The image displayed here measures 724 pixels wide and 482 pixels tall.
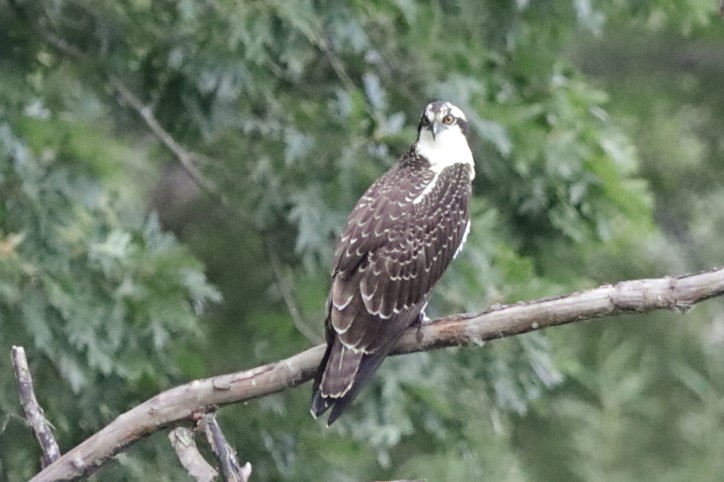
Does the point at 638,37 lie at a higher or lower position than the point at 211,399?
lower

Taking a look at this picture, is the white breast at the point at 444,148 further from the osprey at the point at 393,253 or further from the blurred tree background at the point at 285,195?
the blurred tree background at the point at 285,195

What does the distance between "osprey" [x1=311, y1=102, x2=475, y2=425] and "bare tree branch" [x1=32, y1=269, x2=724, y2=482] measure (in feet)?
0.95

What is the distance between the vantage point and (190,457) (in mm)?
3354

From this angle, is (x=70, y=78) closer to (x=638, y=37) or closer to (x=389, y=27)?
(x=389, y=27)

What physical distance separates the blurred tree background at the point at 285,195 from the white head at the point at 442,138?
1.00 feet

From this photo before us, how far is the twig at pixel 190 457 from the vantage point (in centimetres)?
326

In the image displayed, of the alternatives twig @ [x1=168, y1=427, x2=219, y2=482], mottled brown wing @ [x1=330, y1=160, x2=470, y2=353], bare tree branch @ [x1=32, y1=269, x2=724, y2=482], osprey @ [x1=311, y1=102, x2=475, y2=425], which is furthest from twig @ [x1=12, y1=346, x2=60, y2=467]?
mottled brown wing @ [x1=330, y1=160, x2=470, y2=353]

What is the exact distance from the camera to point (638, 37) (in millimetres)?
10273

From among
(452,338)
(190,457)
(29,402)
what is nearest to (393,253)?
(452,338)

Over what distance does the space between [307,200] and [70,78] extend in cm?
145

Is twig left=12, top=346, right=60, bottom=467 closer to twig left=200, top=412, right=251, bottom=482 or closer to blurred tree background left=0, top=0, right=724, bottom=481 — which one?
twig left=200, top=412, right=251, bottom=482

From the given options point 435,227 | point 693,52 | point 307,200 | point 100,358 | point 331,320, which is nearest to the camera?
point 331,320

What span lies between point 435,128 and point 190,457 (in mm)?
1910

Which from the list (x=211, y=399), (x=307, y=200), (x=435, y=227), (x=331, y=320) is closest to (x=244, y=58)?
(x=307, y=200)
